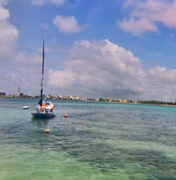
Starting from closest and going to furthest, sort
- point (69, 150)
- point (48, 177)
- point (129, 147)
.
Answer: point (48, 177), point (69, 150), point (129, 147)

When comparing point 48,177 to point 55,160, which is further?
point 55,160

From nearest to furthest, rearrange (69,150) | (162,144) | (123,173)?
(123,173)
(69,150)
(162,144)

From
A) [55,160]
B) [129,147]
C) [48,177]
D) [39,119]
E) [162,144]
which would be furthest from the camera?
[39,119]

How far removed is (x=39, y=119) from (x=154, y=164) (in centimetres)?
3530

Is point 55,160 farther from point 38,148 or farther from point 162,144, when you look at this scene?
point 162,144

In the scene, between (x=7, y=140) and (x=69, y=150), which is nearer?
(x=69, y=150)

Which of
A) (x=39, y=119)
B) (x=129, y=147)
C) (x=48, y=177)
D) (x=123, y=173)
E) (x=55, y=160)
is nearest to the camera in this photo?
(x=48, y=177)

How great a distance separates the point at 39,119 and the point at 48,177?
35611 mm

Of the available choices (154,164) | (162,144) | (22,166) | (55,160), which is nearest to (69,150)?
(55,160)

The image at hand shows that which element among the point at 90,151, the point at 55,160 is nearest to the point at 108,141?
the point at 90,151

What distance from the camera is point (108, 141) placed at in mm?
26203

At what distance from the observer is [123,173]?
49.8ft

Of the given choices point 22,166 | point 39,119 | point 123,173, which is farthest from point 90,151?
point 39,119

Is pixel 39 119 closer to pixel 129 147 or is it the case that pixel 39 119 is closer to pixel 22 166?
pixel 129 147
